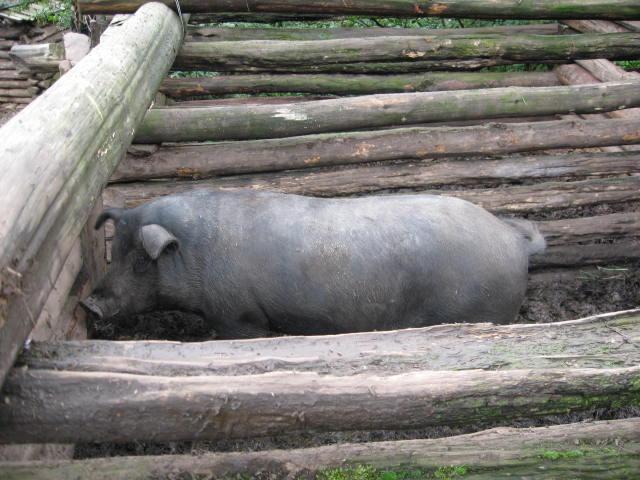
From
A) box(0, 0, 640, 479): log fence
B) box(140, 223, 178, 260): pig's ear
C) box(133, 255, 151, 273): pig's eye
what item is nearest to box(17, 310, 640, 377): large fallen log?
box(0, 0, 640, 479): log fence

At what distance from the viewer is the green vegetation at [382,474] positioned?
7.55ft

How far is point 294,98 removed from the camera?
573 cm

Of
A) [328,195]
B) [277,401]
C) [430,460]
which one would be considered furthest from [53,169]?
[328,195]

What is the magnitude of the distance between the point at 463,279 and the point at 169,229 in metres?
1.57

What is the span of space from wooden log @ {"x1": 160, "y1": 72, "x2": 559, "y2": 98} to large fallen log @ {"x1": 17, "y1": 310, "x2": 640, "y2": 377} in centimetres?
335

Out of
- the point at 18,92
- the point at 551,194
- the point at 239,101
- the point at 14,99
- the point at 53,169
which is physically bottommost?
the point at 14,99

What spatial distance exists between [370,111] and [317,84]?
35.6 inches

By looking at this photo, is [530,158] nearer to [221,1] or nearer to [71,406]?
[221,1]

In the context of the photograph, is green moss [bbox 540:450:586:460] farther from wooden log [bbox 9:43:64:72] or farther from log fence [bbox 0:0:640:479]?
wooden log [bbox 9:43:64:72]

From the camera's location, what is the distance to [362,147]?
15.0 feet

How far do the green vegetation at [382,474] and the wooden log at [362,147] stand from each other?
2.56 m

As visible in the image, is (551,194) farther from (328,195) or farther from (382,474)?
(382,474)

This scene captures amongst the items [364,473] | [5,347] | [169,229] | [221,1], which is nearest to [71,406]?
[5,347]

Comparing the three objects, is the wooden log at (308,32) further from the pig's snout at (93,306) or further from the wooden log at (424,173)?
the pig's snout at (93,306)
